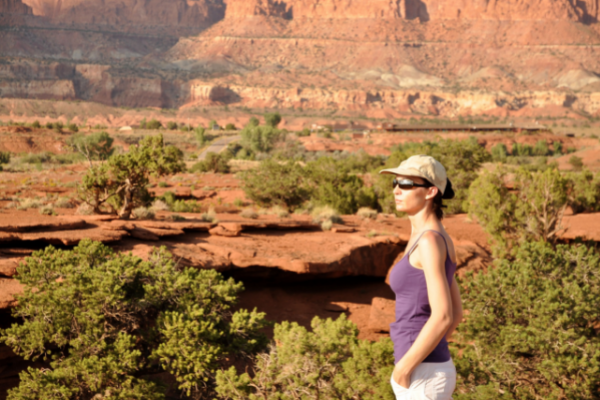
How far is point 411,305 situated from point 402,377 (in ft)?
1.20

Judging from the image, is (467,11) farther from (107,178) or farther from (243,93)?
(107,178)

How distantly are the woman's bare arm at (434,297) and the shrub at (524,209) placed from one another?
42.5 ft

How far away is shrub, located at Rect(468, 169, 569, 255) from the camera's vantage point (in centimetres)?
1493

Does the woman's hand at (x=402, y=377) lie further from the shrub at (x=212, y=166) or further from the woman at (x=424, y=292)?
the shrub at (x=212, y=166)

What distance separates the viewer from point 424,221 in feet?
9.95

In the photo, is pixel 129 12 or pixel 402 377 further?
pixel 129 12

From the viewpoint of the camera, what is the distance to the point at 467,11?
16300 cm

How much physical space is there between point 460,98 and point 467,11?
52.3 metres

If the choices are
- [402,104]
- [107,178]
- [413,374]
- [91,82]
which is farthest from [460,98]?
[413,374]

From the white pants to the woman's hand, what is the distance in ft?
0.10

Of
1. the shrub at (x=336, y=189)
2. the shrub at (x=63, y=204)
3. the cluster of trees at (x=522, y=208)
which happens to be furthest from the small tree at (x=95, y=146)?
the cluster of trees at (x=522, y=208)

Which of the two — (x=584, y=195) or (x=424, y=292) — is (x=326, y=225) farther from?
(x=584, y=195)

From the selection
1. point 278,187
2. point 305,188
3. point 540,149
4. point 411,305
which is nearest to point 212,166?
point 305,188

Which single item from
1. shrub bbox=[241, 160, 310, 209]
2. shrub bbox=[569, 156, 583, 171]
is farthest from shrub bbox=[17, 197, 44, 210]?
shrub bbox=[569, 156, 583, 171]
